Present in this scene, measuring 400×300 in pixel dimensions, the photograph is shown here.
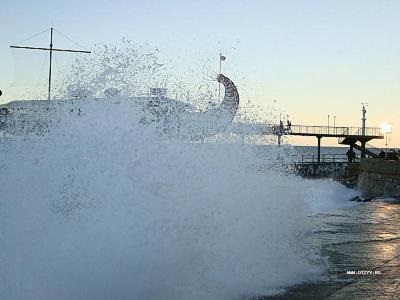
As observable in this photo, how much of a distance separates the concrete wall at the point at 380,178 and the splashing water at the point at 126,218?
1974cm

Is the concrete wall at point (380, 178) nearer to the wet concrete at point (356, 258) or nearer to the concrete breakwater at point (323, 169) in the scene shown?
the wet concrete at point (356, 258)

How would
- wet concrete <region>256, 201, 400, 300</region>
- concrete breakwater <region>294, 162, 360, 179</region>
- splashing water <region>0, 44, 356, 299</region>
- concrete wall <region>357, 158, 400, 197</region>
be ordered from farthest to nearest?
concrete breakwater <region>294, 162, 360, 179</region> < concrete wall <region>357, 158, 400, 197</region> < wet concrete <region>256, 201, 400, 300</region> < splashing water <region>0, 44, 356, 299</region>

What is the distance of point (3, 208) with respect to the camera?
6645 mm

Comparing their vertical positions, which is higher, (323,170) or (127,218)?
(127,218)

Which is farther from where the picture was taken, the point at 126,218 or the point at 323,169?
the point at 323,169

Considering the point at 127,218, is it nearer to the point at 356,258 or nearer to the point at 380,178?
the point at 356,258

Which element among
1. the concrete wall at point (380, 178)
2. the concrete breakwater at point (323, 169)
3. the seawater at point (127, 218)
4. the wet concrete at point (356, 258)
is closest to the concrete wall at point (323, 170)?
the concrete breakwater at point (323, 169)

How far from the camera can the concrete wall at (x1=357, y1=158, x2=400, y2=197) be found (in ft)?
84.8

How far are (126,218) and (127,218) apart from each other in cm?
1

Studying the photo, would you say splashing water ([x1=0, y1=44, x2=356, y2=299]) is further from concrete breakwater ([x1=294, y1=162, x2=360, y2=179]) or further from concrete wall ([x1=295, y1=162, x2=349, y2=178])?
concrete wall ([x1=295, y1=162, x2=349, y2=178])

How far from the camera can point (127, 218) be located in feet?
19.9

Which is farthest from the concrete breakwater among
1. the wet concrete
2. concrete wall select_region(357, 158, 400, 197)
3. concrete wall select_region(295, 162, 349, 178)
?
the wet concrete

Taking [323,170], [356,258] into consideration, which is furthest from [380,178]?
[323,170]

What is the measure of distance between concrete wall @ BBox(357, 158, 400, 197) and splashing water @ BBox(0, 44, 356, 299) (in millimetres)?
19741
